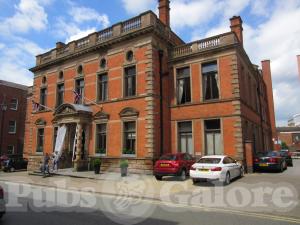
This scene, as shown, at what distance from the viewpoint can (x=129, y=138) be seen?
71.5 feet

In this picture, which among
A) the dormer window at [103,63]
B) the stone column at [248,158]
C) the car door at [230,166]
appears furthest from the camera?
the dormer window at [103,63]

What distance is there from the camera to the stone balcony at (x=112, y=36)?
72.4 ft

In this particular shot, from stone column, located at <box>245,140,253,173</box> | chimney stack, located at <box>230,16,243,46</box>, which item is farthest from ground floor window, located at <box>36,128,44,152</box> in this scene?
chimney stack, located at <box>230,16,243,46</box>

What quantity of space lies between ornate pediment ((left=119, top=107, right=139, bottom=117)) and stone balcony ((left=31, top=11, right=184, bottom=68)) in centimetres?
596

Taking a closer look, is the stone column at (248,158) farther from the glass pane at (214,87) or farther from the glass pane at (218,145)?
the glass pane at (214,87)

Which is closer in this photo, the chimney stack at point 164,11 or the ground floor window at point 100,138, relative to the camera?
the ground floor window at point 100,138

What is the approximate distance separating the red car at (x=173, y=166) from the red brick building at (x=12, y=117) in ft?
103

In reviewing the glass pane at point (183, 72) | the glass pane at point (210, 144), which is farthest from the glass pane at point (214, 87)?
the glass pane at point (210, 144)

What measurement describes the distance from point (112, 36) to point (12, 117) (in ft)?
87.2

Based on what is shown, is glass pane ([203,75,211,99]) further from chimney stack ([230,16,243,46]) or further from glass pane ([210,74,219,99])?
chimney stack ([230,16,243,46])

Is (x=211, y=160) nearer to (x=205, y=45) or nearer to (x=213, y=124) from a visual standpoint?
(x=213, y=124)

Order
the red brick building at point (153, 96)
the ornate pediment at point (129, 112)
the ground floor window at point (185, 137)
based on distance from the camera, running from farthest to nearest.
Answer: the ground floor window at point (185, 137), the ornate pediment at point (129, 112), the red brick building at point (153, 96)

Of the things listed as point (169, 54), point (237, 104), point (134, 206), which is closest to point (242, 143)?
point (237, 104)

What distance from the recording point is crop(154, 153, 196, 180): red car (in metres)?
16.0
